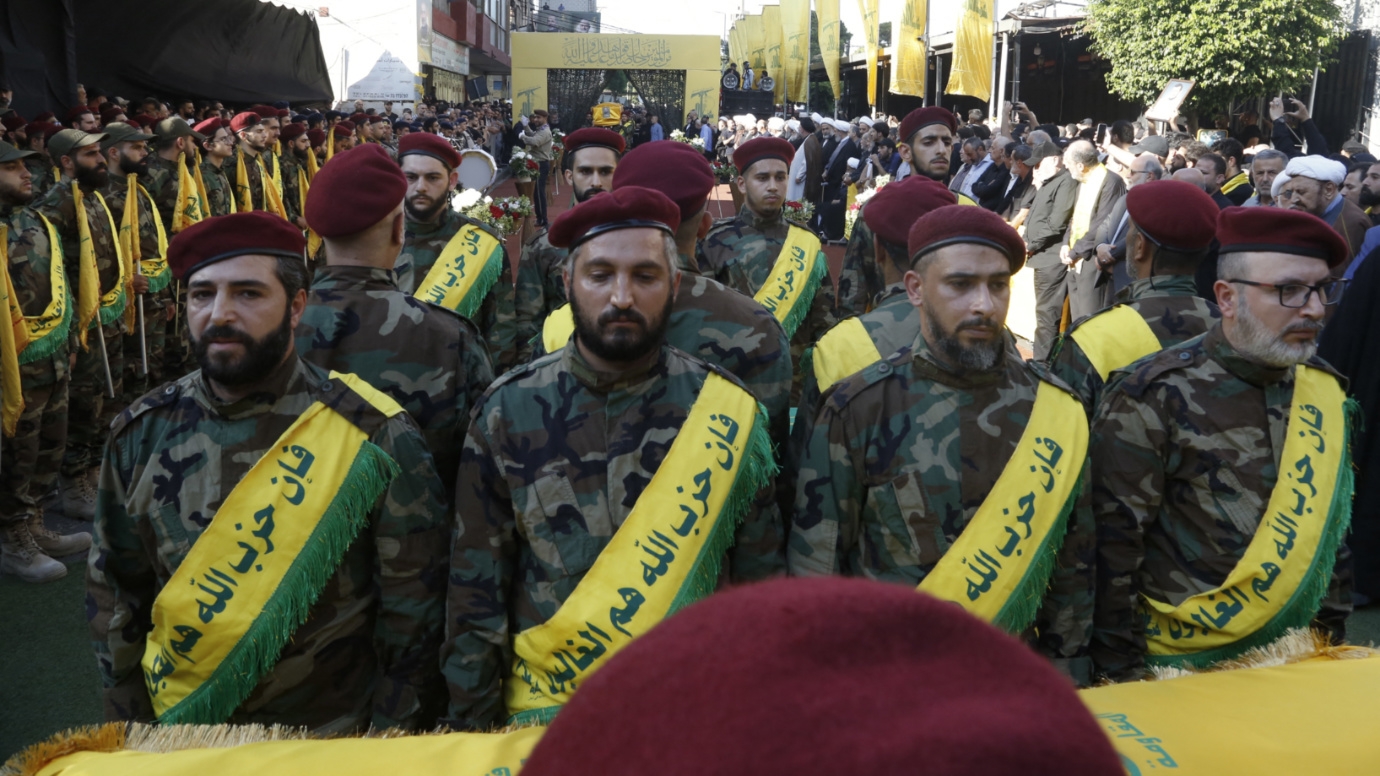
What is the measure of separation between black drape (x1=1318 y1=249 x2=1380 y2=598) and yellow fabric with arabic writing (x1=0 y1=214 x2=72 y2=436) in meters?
6.75

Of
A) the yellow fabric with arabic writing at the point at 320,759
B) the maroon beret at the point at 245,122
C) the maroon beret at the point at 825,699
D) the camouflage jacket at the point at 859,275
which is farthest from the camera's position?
the maroon beret at the point at 245,122

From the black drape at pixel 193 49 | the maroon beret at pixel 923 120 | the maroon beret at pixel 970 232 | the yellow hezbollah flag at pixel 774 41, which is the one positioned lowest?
the maroon beret at pixel 970 232

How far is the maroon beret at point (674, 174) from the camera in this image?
4547mm

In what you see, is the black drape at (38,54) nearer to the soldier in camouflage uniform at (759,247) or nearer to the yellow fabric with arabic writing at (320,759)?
the soldier in camouflage uniform at (759,247)

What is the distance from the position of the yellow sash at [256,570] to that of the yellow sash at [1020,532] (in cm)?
149

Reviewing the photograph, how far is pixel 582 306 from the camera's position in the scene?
279 centimetres

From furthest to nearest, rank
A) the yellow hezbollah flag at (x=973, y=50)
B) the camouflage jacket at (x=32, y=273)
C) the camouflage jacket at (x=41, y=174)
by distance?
the yellow hezbollah flag at (x=973, y=50) < the camouflage jacket at (x=41, y=174) < the camouflage jacket at (x=32, y=273)

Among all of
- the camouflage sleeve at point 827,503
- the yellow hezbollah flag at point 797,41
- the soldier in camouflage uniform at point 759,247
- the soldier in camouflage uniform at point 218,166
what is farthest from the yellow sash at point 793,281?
the yellow hezbollah flag at point 797,41

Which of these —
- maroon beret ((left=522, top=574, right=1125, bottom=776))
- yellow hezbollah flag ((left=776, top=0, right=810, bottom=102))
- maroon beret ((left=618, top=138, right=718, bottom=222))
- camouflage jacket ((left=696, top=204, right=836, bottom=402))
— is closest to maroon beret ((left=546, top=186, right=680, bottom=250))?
maroon beret ((left=618, top=138, right=718, bottom=222))

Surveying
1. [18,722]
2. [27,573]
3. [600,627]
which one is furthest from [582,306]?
[27,573]

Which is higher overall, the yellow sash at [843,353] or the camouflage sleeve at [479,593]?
the yellow sash at [843,353]

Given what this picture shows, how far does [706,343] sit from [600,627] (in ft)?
5.12

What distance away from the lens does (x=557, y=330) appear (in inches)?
166

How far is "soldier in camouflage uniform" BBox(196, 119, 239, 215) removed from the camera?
10.3 meters
